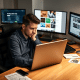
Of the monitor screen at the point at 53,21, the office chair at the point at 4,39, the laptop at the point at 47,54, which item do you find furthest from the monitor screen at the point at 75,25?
the office chair at the point at 4,39

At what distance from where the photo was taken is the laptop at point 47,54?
1.31 meters

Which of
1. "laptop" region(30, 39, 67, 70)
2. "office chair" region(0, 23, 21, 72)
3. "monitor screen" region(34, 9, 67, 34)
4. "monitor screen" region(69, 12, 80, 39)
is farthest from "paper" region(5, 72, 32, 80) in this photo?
"monitor screen" region(34, 9, 67, 34)

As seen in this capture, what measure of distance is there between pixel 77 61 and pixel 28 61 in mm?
601

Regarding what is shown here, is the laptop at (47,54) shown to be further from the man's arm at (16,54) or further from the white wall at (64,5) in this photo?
the white wall at (64,5)

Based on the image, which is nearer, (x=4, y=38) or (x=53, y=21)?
(x=4, y=38)

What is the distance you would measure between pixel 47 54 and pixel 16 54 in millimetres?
406

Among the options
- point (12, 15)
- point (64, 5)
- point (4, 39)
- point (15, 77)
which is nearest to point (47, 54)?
point (15, 77)

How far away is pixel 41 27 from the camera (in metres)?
2.62

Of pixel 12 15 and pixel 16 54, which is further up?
pixel 12 15

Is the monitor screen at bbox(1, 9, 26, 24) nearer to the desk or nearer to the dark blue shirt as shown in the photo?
the dark blue shirt

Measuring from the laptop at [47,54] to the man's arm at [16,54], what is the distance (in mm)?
136

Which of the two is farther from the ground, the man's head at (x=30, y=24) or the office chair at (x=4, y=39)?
the man's head at (x=30, y=24)

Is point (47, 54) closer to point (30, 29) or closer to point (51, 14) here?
point (30, 29)

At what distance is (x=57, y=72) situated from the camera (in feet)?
4.58
